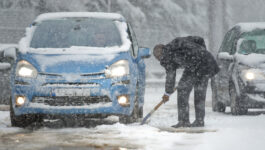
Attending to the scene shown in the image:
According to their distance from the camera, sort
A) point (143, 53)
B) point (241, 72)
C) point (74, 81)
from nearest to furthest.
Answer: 1. point (74, 81)
2. point (143, 53)
3. point (241, 72)

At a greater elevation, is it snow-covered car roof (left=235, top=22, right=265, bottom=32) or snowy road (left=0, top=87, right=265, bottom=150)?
snow-covered car roof (left=235, top=22, right=265, bottom=32)

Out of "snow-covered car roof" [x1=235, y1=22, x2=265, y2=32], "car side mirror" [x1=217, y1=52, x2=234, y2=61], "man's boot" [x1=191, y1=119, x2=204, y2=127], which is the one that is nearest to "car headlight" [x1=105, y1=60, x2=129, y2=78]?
"man's boot" [x1=191, y1=119, x2=204, y2=127]

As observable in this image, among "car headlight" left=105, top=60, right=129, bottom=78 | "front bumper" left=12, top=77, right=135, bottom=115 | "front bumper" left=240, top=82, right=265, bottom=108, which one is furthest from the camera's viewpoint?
"front bumper" left=240, top=82, right=265, bottom=108

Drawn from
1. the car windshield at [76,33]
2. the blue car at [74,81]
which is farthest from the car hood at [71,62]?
the car windshield at [76,33]

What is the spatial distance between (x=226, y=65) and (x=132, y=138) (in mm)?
4991

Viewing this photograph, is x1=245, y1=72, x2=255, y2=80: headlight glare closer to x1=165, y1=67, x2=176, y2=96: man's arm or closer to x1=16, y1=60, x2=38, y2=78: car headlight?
x1=165, y1=67, x2=176, y2=96: man's arm

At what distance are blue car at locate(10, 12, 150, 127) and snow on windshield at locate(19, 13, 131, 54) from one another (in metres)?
0.01

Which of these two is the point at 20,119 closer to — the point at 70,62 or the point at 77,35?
the point at 70,62

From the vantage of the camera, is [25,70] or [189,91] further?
[189,91]

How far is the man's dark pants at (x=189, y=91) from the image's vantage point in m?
10.4

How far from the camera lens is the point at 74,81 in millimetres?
9500

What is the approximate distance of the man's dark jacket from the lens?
10.0 metres

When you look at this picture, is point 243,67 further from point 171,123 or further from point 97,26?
point 97,26

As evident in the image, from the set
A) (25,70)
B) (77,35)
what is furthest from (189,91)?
(25,70)
